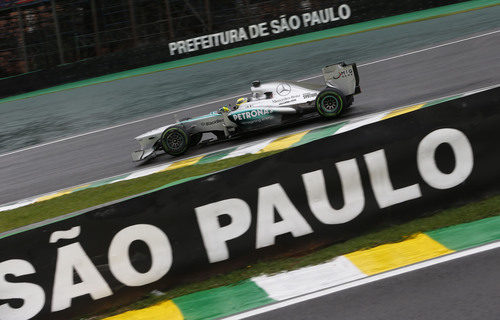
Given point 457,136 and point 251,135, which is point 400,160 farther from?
point 251,135

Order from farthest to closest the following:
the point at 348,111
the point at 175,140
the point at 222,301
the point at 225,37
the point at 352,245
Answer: the point at 225,37
the point at 348,111
the point at 175,140
the point at 352,245
the point at 222,301

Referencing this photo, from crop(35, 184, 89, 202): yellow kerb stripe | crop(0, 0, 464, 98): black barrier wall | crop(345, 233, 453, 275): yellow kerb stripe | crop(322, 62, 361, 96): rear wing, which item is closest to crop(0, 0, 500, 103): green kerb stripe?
crop(0, 0, 464, 98): black barrier wall

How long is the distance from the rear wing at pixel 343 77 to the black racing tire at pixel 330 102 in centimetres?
17

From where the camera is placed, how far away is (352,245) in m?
5.67

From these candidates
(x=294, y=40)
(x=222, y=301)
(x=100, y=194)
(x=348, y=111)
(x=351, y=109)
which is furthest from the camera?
(x=294, y=40)

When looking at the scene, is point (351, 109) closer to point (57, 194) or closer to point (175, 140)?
point (175, 140)

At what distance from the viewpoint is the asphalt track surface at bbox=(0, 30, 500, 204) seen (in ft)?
37.0

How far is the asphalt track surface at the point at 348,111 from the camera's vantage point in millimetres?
11289

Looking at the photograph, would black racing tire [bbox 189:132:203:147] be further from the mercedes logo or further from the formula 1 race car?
the mercedes logo

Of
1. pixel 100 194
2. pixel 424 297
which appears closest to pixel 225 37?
pixel 100 194

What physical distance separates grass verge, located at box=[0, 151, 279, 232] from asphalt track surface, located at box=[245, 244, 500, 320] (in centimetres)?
466

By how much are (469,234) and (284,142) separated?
4964 millimetres

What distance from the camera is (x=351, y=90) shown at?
10.5 m

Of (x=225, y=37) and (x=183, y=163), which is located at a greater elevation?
(x=225, y=37)
